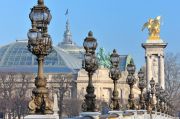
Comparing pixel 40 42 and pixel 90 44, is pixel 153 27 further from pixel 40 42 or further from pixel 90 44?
pixel 40 42

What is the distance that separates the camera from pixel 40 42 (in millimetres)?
17359

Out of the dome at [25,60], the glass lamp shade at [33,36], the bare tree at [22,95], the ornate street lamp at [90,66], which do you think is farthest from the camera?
the dome at [25,60]

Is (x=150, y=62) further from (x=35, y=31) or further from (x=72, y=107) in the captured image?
(x=35, y=31)

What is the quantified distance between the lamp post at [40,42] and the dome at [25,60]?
145 metres

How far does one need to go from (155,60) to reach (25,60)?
273 feet

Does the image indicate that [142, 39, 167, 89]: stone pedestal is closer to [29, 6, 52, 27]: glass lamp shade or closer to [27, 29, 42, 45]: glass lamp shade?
[29, 6, 52, 27]: glass lamp shade

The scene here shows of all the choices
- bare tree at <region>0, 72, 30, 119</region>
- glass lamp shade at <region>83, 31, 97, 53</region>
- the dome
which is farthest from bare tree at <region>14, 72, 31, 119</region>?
glass lamp shade at <region>83, 31, 97, 53</region>

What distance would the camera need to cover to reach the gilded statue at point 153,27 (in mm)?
99688

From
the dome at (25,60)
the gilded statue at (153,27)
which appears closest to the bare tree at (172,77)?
the gilded statue at (153,27)

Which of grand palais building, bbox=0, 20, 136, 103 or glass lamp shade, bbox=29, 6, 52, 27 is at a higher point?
grand palais building, bbox=0, 20, 136, 103

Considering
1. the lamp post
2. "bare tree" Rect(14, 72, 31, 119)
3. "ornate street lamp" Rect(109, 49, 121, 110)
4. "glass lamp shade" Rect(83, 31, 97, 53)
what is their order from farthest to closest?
1. "bare tree" Rect(14, 72, 31, 119)
2. "ornate street lamp" Rect(109, 49, 121, 110)
3. "glass lamp shade" Rect(83, 31, 97, 53)
4. the lamp post

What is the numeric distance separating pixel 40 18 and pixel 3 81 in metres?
83.5

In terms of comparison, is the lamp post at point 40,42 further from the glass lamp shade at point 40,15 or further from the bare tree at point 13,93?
the bare tree at point 13,93

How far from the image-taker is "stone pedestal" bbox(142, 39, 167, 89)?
3765 inches
